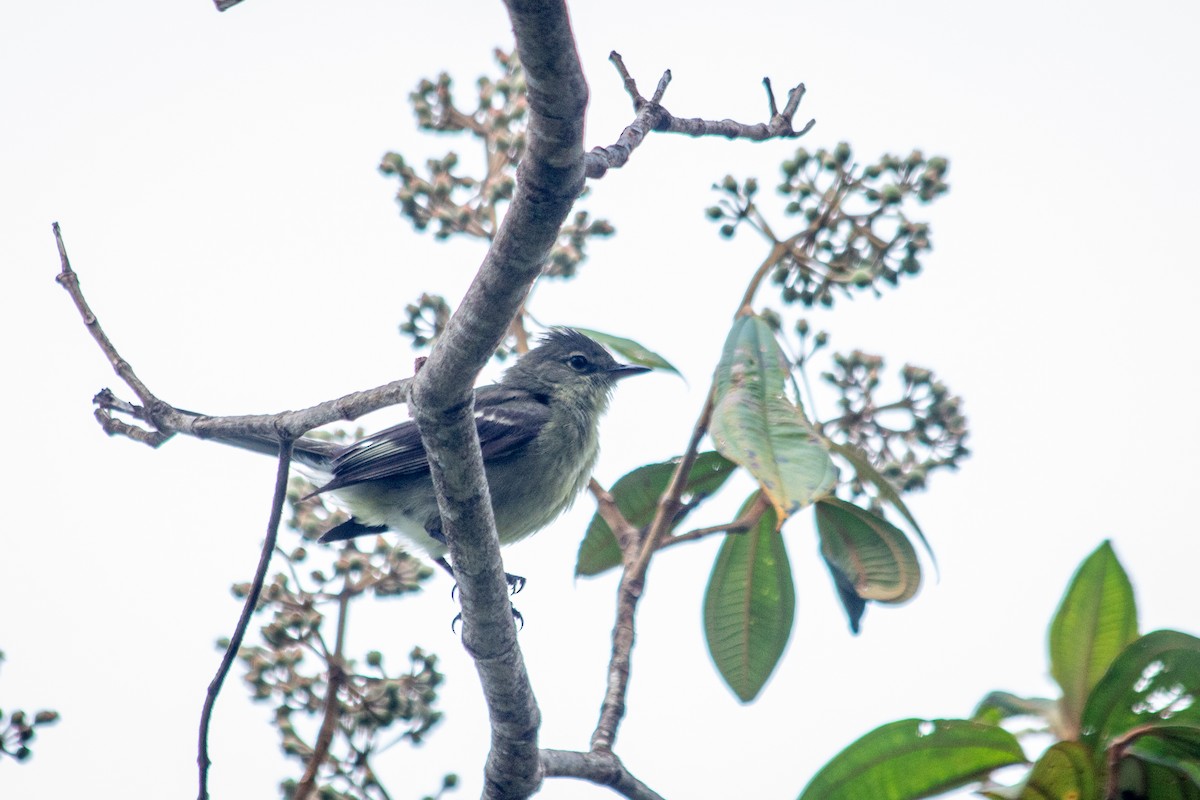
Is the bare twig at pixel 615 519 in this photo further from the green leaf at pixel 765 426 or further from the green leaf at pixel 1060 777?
the green leaf at pixel 1060 777

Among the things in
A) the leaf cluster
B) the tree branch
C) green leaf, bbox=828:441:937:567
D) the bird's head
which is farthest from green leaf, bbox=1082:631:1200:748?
the bird's head

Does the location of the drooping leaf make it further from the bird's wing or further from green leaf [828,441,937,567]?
the bird's wing

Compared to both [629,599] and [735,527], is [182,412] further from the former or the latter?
[735,527]

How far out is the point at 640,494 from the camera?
4.17 m

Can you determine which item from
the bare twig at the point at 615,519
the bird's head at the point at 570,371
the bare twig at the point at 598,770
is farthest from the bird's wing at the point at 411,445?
the bare twig at the point at 598,770

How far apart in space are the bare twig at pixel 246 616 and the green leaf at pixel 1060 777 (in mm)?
2068

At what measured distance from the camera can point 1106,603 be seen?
3078 millimetres

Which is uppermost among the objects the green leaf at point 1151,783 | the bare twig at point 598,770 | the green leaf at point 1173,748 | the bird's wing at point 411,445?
the bird's wing at point 411,445

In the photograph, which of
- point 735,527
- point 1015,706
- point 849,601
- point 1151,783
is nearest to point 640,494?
point 735,527

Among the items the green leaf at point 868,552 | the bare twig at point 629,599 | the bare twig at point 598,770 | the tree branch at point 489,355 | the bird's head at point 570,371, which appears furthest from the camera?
the bird's head at point 570,371

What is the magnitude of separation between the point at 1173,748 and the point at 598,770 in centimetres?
153

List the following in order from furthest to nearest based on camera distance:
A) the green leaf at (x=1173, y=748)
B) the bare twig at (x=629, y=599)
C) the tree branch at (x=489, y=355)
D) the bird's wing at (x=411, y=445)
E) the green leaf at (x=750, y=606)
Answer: the bird's wing at (x=411, y=445) < the green leaf at (x=750, y=606) < the bare twig at (x=629, y=599) < the green leaf at (x=1173, y=748) < the tree branch at (x=489, y=355)

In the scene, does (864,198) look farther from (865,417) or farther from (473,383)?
(473,383)

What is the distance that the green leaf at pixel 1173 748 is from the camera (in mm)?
2648
